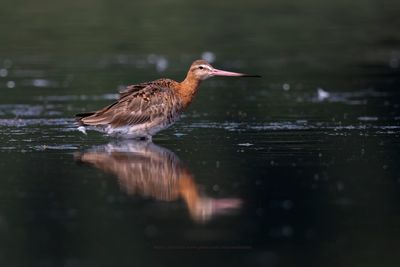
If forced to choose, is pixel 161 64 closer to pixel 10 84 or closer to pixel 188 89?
pixel 10 84

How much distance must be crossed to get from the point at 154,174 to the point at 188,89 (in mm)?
3124

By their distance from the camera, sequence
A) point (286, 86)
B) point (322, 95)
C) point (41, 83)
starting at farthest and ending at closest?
point (41, 83) → point (286, 86) → point (322, 95)

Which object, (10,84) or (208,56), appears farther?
(208,56)

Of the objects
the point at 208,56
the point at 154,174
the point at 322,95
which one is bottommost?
the point at 154,174

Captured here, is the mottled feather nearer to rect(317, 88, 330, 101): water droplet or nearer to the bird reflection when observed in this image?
the bird reflection

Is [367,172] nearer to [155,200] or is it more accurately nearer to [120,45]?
[155,200]

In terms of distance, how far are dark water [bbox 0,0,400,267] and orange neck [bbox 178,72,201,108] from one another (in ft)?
1.36

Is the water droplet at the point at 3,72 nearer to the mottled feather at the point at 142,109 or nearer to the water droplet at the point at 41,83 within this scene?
the water droplet at the point at 41,83

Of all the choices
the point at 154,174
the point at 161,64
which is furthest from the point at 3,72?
the point at 154,174

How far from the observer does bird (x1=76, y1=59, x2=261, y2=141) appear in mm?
13820

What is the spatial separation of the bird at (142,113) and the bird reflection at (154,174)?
9.1 inches

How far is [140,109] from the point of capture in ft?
45.7

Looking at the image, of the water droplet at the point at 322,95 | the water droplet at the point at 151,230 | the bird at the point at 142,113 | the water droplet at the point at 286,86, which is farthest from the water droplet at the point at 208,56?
the water droplet at the point at 151,230

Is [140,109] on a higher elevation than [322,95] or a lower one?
higher
